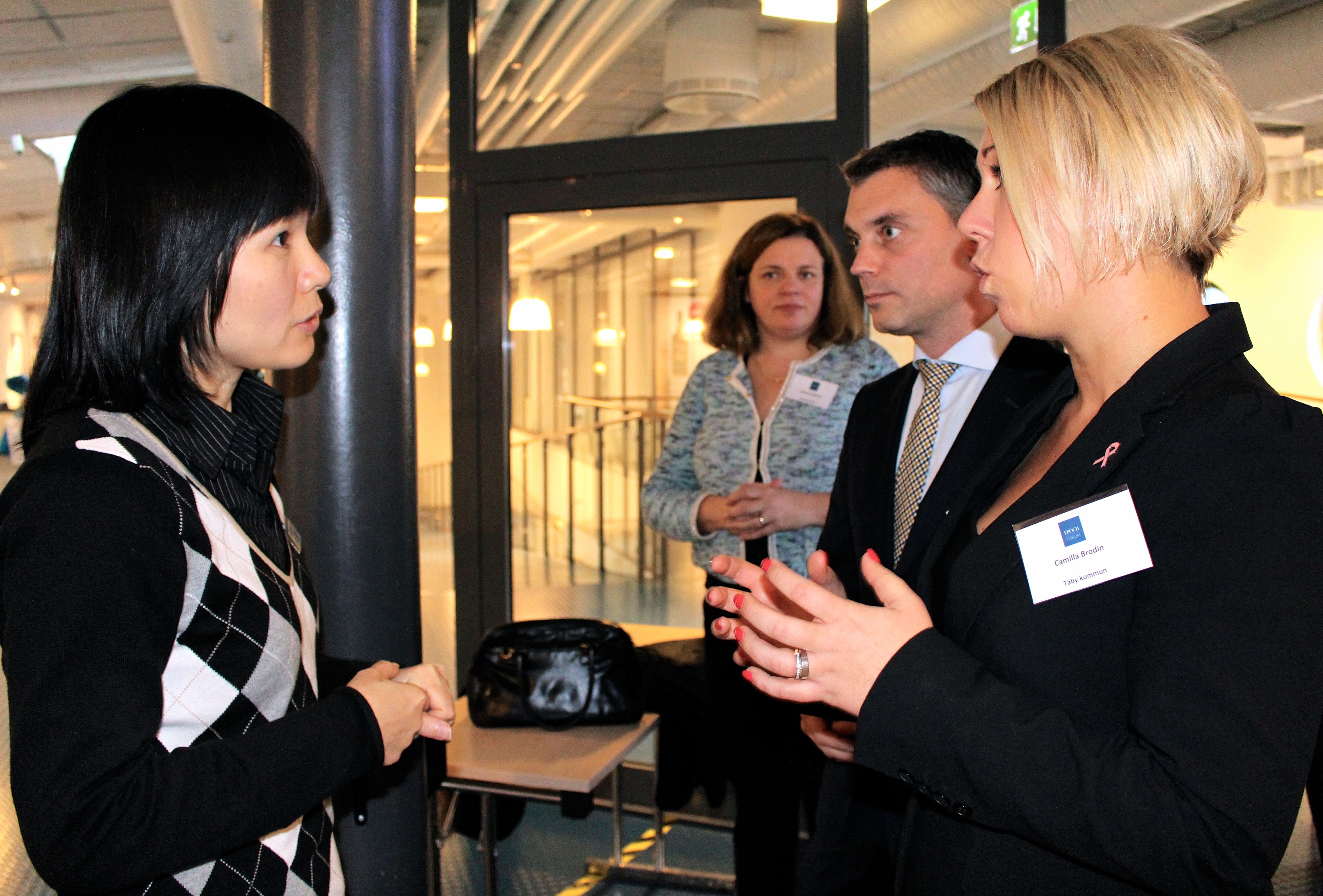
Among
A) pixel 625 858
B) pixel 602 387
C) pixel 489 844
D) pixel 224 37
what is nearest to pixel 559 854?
pixel 625 858

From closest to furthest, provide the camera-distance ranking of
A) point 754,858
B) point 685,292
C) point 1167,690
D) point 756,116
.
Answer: point 1167,690, point 754,858, point 756,116, point 685,292

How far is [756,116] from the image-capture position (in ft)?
10.0

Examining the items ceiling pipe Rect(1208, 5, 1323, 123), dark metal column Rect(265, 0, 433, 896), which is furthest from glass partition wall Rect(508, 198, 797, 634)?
ceiling pipe Rect(1208, 5, 1323, 123)

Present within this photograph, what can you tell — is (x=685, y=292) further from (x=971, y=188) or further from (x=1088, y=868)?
(x=1088, y=868)

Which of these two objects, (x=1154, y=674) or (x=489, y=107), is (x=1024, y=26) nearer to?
(x=489, y=107)

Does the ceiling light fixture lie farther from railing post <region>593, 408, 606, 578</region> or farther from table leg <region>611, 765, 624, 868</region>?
table leg <region>611, 765, 624, 868</region>

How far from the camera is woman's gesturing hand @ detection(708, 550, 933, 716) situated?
3.07 ft

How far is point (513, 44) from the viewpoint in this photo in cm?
355

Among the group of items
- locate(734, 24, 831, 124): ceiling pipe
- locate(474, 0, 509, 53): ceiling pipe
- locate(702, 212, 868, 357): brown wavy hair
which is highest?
locate(474, 0, 509, 53): ceiling pipe

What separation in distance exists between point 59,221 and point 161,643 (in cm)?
48

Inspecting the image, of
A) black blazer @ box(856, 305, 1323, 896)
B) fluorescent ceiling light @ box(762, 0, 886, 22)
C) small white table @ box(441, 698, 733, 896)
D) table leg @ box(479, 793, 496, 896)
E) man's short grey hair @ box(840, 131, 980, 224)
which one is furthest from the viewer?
fluorescent ceiling light @ box(762, 0, 886, 22)

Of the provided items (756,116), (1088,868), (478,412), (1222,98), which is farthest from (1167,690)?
(478,412)

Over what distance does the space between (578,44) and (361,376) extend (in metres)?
2.34

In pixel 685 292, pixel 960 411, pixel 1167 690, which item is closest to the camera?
pixel 1167 690
